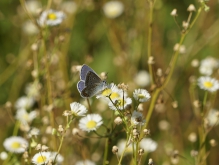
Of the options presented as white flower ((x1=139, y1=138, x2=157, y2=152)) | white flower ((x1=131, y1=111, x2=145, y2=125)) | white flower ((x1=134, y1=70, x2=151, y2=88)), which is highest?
white flower ((x1=134, y1=70, x2=151, y2=88))

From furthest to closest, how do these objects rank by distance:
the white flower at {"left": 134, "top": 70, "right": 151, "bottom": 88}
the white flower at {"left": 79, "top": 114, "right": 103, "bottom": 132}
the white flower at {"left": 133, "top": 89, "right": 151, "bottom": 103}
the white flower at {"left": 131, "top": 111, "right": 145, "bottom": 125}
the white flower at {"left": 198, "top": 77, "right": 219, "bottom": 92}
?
the white flower at {"left": 134, "top": 70, "right": 151, "bottom": 88} < the white flower at {"left": 198, "top": 77, "right": 219, "bottom": 92} < the white flower at {"left": 79, "top": 114, "right": 103, "bottom": 132} < the white flower at {"left": 133, "top": 89, "right": 151, "bottom": 103} < the white flower at {"left": 131, "top": 111, "right": 145, "bottom": 125}

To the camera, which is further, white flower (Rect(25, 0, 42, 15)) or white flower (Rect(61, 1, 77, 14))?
white flower (Rect(25, 0, 42, 15))

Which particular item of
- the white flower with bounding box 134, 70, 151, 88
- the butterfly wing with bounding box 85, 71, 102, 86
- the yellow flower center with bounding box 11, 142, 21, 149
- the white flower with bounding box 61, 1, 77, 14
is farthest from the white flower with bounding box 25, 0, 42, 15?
the butterfly wing with bounding box 85, 71, 102, 86

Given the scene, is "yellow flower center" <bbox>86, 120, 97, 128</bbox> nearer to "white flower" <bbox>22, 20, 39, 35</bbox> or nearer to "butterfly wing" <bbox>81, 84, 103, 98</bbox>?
"butterfly wing" <bbox>81, 84, 103, 98</bbox>

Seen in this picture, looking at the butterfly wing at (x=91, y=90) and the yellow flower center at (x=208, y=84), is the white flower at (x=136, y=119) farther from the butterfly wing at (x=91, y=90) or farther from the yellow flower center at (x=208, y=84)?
the yellow flower center at (x=208, y=84)

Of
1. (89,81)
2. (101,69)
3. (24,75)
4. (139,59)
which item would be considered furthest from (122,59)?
(89,81)

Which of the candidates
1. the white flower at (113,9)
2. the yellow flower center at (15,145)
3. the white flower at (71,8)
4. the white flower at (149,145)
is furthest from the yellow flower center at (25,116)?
the white flower at (113,9)
